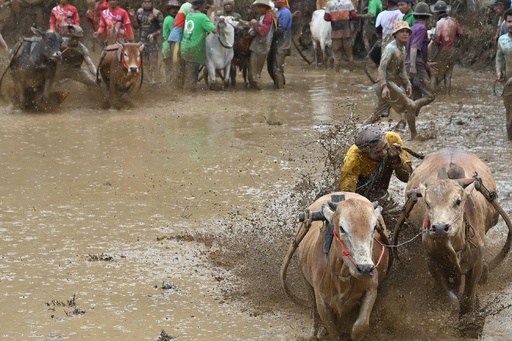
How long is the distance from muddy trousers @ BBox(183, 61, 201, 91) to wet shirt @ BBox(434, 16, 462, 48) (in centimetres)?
439

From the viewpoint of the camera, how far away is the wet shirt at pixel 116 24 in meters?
16.9

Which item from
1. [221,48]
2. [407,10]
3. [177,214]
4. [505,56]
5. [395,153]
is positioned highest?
[407,10]

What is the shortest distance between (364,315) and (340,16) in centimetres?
1463

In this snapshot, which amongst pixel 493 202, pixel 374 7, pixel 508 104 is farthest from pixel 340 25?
pixel 493 202

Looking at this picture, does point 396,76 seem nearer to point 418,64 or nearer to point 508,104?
point 508,104

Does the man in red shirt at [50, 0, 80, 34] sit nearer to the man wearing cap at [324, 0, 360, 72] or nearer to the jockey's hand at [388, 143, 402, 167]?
the man wearing cap at [324, 0, 360, 72]

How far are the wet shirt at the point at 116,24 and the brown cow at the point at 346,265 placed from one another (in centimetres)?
1170

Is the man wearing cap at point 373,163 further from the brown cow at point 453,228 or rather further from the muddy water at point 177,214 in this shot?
the muddy water at point 177,214

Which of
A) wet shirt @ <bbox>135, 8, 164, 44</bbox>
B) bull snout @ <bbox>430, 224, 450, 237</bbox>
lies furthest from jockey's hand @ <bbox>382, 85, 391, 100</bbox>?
wet shirt @ <bbox>135, 8, 164, 44</bbox>

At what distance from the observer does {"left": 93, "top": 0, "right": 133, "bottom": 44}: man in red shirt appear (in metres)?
16.9

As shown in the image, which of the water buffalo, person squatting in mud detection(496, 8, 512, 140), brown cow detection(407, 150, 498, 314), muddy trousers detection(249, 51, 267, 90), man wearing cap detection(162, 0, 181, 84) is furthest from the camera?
man wearing cap detection(162, 0, 181, 84)

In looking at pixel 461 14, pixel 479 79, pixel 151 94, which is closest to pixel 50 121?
pixel 151 94

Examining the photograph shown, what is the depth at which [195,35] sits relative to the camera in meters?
16.3

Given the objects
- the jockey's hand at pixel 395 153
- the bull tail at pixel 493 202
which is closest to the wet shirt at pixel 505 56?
the jockey's hand at pixel 395 153
